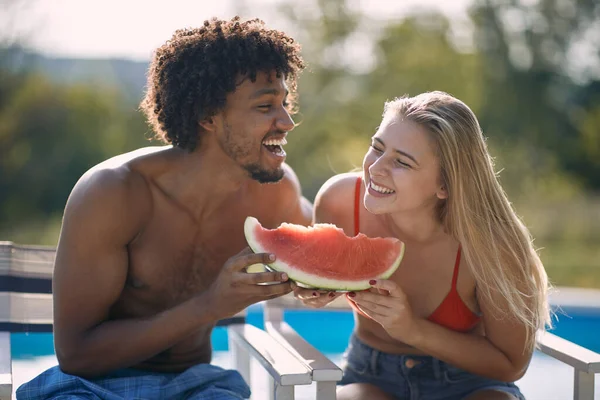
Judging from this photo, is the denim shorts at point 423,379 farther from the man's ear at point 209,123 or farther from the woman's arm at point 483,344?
the man's ear at point 209,123

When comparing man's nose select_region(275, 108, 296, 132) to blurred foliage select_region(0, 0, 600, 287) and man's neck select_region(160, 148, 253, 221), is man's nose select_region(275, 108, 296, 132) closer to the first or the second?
man's neck select_region(160, 148, 253, 221)

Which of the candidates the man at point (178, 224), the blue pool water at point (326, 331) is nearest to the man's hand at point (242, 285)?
the man at point (178, 224)

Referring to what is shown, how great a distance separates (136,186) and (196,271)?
54 cm

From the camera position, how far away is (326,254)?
3.31 metres

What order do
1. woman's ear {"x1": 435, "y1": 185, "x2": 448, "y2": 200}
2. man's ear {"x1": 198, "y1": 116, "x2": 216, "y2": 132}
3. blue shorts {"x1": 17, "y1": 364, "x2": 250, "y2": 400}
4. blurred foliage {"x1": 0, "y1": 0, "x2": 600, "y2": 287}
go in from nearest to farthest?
blue shorts {"x1": 17, "y1": 364, "x2": 250, "y2": 400}
woman's ear {"x1": 435, "y1": 185, "x2": 448, "y2": 200}
man's ear {"x1": 198, "y1": 116, "x2": 216, "y2": 132}
blurred foliage {"x1": 0, "y1": 0, "x2": 600, "y2": 287}

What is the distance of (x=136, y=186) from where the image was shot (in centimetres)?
352

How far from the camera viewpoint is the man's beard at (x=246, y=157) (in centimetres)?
361

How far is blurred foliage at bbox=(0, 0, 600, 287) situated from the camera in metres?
13.9

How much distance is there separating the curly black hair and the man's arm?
55 cm

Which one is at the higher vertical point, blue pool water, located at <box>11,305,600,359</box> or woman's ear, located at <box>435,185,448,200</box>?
woman's ear, located at <box>435,185,448,200</box>

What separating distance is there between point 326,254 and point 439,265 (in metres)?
0.66

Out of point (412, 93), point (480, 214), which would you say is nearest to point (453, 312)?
point (480, 214)

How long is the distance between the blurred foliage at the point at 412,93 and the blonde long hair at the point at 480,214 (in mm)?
9772

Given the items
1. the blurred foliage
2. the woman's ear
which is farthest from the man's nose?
the blurred foliage
